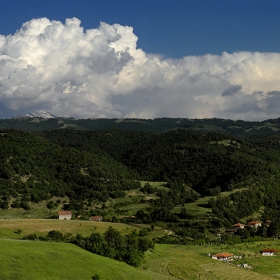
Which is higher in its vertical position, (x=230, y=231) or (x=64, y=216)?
(x=64, y=216)

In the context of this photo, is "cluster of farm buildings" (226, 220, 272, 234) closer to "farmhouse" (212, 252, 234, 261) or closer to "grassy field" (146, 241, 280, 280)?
"grassy field" (146, 241, 280, 280)

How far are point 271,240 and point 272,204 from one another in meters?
54.2

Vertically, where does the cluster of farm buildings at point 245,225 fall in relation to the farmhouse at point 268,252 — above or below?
below

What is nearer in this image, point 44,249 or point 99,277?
point 99,277

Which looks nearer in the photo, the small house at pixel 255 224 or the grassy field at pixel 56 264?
the grassy field at pixel 56 264

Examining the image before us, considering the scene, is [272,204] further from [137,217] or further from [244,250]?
[244,250]

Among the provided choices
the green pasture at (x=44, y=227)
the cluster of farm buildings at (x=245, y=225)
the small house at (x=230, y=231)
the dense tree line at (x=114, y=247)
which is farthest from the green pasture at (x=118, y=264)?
the cluster of farm buildings at (x=245, y=225)

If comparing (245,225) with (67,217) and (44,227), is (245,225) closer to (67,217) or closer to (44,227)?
(67,217)

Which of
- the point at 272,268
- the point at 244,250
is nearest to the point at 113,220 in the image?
the point at 244,250

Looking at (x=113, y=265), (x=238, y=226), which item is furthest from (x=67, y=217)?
(x=113, y=265)

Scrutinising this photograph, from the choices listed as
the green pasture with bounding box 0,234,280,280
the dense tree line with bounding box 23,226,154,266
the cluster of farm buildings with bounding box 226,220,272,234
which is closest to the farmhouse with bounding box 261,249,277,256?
the green pasture with bounding box 0,234,280,280

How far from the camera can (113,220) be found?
158 meters

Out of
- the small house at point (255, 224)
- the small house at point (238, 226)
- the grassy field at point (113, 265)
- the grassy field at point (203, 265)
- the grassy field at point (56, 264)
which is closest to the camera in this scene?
the grassy field at point (56, 264)

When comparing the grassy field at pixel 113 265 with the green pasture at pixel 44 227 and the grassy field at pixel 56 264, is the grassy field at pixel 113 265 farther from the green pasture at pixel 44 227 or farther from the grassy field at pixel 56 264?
the green pasture at pixel 44 227
